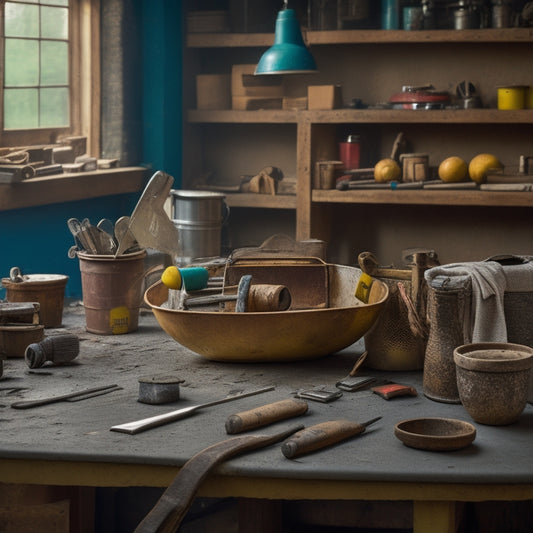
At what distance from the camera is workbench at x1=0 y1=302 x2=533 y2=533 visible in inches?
73.9

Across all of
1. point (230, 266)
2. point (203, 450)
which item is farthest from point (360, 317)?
point (203, 450)

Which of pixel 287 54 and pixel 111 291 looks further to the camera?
pixel 287 54

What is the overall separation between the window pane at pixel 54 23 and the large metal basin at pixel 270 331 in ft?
8.90

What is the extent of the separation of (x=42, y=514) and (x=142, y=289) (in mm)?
1091

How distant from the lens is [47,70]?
193 inches

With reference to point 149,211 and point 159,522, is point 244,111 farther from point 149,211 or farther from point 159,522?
point 159,522

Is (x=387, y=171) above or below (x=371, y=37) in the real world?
below

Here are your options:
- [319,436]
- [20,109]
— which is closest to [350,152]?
[20,109]

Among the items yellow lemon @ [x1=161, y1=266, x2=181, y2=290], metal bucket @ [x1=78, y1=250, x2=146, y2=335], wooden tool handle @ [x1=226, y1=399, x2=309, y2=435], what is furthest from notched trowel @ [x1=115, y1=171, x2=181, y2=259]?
wooden tool handle @ [x1=226, y1=399, x2=309, y2=435]

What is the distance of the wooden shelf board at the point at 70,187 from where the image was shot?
415 cm

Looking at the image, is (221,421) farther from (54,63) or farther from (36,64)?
(54,63)

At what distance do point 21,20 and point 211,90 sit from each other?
4.60 ft

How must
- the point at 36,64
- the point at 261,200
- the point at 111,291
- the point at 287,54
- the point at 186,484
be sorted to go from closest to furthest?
the point at 186,484
the point at 111,291
the point at 287,54
the point at 36,64
the point at 261,200

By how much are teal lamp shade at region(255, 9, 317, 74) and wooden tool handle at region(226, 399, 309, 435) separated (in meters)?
2.61
